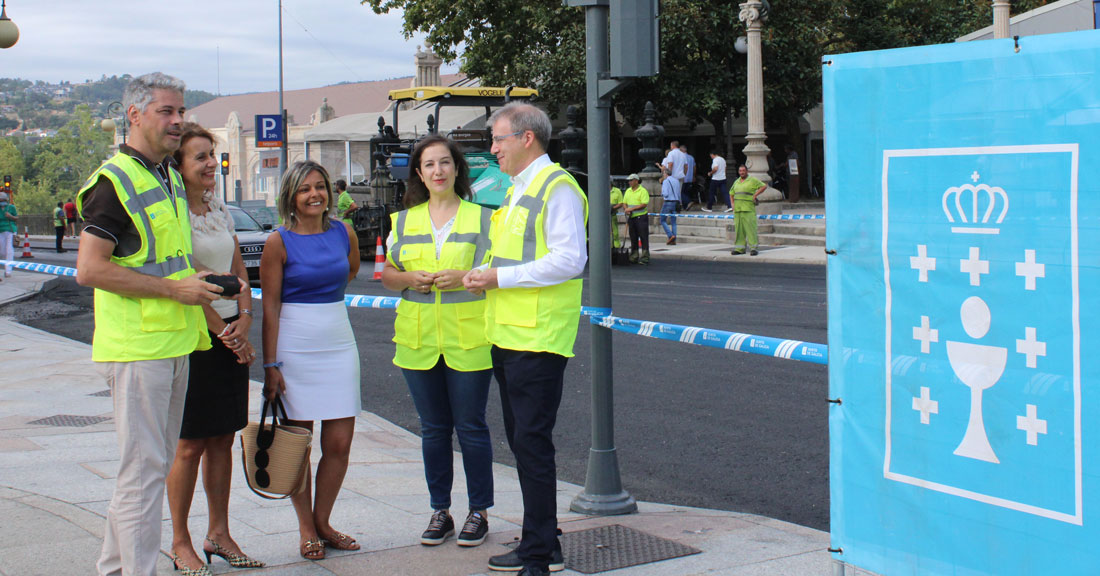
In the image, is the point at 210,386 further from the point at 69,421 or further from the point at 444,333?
the point at 69,421

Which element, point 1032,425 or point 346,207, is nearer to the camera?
point 1032,425

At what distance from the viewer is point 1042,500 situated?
2.84m

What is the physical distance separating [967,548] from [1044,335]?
2.16 feet

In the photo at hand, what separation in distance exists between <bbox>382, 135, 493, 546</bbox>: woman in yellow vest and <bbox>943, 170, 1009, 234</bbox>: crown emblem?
2.13 m

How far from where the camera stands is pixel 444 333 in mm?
4547

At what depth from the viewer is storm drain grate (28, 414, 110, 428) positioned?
716 centimetres

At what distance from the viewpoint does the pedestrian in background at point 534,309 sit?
411 cm

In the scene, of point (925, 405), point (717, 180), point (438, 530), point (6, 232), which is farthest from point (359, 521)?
point (717, 180)

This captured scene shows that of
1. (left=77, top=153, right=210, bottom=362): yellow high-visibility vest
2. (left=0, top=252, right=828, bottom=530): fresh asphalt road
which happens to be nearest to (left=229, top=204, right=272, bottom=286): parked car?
(left=0, top=252, right=828, bottom=530): fresh asphalt road

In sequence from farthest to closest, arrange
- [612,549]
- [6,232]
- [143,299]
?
[6,232], [612,549], [143,299]

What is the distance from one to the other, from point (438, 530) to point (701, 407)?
137 inches

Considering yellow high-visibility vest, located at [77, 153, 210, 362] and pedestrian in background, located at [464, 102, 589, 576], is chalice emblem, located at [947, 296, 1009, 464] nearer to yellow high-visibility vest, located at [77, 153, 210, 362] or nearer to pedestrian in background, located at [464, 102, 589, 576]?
pedestrian in background, located at [464, 102, 589, 576]

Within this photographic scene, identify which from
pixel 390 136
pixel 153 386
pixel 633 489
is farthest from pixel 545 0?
pixel 153 386

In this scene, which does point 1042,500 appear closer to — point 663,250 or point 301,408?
point 301,408
